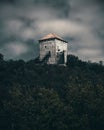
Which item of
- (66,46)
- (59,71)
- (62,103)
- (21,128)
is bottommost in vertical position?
(21,128)

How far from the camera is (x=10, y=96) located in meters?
74.5

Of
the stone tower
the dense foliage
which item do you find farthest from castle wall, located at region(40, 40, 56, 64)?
the dense foliage

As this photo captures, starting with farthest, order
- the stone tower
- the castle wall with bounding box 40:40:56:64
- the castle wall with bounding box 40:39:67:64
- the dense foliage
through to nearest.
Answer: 1. the castle wall with bounding box 40:40:56:64
2. the castle wall with bounding box 40:39:67:64
3. the stone tower
4. the dense foliage

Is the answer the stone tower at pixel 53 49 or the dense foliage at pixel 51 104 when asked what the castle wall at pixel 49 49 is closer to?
the stone tower at pixel 53 49

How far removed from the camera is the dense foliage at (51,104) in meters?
67.3

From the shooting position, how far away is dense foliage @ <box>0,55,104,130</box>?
67.3 metres

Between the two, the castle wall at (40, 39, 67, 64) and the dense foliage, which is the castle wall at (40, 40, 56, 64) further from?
the dense foliage

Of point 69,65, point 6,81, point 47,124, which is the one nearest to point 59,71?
point 69,65

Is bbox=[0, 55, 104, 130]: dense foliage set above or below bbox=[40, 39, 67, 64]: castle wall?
below

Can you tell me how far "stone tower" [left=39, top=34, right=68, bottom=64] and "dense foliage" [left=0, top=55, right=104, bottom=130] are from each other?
56.2 ft

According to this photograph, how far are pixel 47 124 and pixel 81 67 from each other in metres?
39.2

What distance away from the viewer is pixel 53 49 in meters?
107

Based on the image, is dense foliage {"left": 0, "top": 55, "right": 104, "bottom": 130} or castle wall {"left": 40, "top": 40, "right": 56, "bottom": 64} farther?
castle wall {"left": 40, "top": 40, "right": 56, "bottom": 64}

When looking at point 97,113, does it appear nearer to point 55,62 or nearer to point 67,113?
point 67,113
